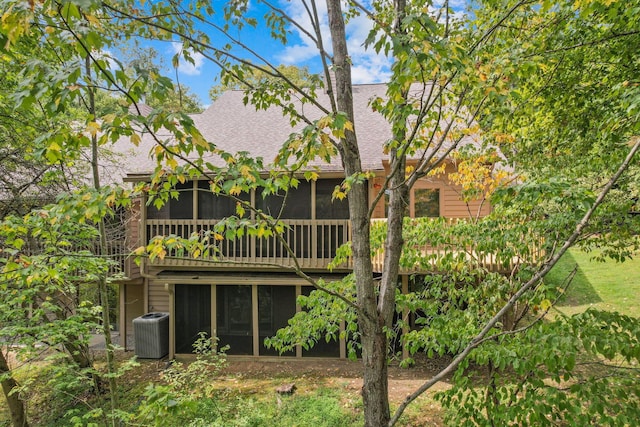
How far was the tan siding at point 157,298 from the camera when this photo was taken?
10.8m

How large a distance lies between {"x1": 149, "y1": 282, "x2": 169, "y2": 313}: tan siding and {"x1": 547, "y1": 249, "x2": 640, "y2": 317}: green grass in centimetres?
1108

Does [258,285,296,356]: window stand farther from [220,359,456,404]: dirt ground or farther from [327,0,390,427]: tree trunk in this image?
[327,0,390,427]: tree trunk

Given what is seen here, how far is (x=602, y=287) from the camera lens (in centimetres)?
1123

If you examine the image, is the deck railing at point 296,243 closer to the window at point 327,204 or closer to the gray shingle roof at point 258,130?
the window at point 327,204

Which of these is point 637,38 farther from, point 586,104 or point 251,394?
point 251,394

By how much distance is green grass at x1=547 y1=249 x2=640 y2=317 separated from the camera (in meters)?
9.79

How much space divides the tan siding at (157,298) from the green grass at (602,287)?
436 inches

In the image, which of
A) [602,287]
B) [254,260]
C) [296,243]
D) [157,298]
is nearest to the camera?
[254,260]

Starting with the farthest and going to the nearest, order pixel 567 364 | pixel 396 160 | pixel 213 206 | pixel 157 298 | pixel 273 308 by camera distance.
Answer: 1. pixel 157 298
2. pixel 213 206
3. pixel 273 308
4. pixel 396 160
5. pixel 567 364

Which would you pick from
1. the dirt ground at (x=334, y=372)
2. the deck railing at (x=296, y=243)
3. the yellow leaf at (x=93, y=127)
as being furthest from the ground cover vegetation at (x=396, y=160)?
the deck railing at (x=296, y=243)

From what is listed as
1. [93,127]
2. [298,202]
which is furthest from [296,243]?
[93,127]

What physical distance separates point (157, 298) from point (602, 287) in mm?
14005

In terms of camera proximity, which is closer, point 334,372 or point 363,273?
point 363,273

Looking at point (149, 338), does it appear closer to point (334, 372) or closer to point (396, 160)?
point (334, 372)
